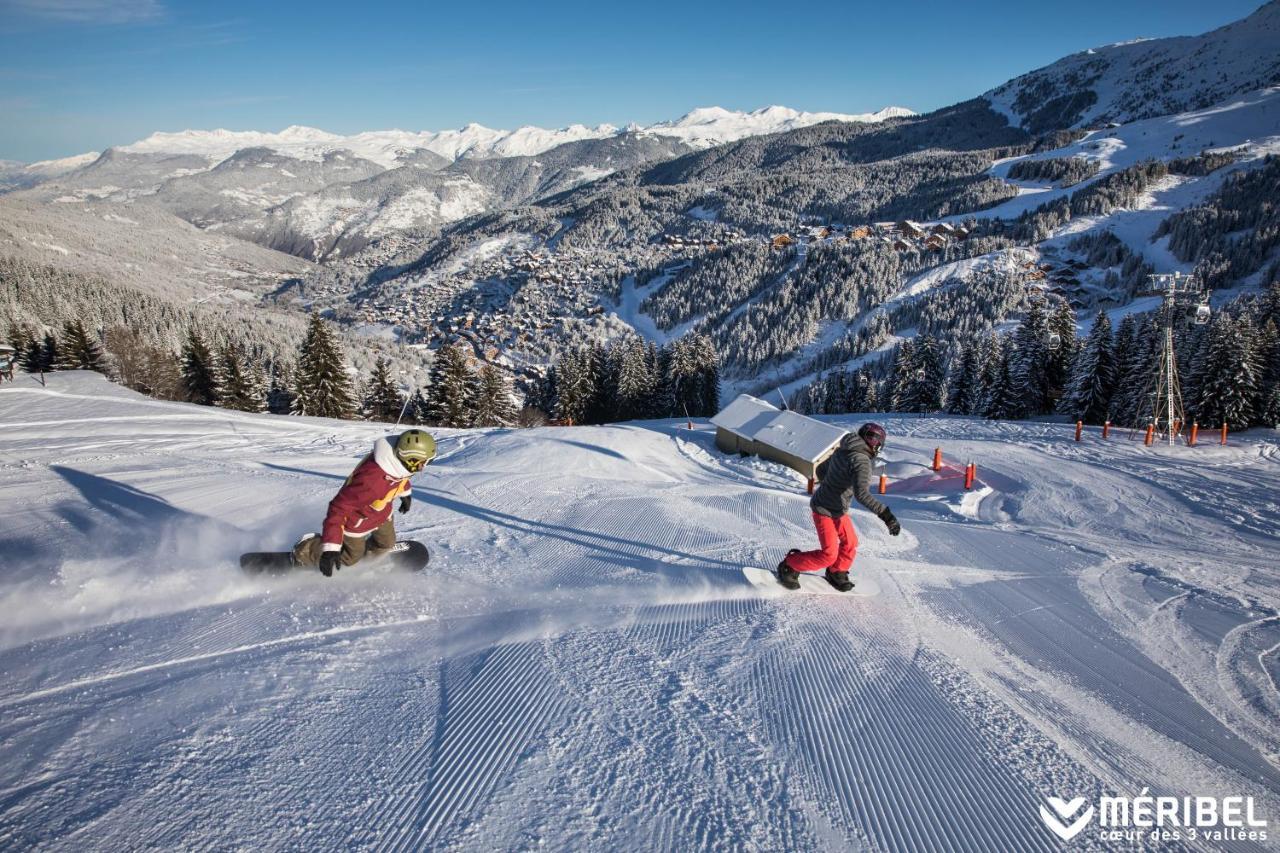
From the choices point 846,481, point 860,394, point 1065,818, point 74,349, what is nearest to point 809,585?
point 846,481

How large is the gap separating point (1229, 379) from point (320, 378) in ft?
164

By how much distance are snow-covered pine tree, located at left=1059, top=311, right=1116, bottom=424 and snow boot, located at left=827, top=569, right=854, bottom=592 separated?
39028 millimetres

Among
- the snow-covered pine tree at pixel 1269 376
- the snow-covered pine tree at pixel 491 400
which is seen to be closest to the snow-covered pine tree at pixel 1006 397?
the snow-covered pine tree at pixel 1269 376

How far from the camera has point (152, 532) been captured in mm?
6160

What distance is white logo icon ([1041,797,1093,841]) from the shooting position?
117 inches

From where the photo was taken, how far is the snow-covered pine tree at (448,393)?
37219mm

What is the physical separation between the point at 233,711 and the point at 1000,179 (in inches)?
8366

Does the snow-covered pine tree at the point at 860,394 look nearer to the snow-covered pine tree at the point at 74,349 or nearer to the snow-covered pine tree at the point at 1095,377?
the snow-covered pine tree at the point at 1095,377

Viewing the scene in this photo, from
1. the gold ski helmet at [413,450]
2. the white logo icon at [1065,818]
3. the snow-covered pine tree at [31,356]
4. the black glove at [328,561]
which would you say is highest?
the snow-covered pine tree at [31,356]

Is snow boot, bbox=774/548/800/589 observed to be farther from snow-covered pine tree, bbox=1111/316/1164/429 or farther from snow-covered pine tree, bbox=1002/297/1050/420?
snow-covered pine tree, bbox=1002/297/1050/420

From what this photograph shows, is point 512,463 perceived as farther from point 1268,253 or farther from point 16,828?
point 1268,253

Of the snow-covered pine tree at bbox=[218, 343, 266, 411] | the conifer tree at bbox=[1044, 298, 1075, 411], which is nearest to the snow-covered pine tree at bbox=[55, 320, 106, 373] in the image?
the snow-covered pine tree at bbox=[218, 343, 266, 411]

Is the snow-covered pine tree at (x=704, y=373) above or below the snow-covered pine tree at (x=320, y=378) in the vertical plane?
below

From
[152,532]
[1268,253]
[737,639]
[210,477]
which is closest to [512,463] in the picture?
[210,477]
